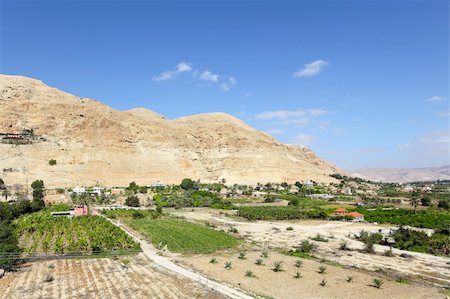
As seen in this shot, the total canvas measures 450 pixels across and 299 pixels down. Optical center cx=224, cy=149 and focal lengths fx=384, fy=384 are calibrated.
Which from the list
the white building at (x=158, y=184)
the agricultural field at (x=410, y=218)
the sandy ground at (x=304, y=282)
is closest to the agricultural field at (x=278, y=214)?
the agricultural field at (x=410, y=218)

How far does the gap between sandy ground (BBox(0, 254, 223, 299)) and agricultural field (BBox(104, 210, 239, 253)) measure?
6186 mm

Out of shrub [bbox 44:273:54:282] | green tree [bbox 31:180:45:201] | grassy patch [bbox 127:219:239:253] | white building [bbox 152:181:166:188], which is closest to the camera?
shrub [bbox 44:273:54:282]

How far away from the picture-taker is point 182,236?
114 feet

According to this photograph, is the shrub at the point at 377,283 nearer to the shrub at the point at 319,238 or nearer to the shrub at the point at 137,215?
the shrub at the point at 319,238

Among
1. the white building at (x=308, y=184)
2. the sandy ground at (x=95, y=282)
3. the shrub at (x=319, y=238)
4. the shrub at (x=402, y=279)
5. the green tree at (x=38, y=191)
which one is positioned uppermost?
the white building at (x=308, y=184)

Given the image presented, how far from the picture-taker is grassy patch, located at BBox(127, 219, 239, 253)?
3098 centimetres

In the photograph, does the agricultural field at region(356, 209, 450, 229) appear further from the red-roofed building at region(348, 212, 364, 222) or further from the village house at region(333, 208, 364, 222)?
the village house at region(333, 208, 364, 222)

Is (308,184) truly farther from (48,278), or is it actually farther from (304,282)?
(48,278)

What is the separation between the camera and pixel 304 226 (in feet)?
153

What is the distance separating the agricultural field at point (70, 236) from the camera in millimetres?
28641

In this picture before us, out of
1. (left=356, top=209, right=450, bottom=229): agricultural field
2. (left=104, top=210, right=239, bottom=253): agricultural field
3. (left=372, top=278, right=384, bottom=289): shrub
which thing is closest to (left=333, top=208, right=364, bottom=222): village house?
(left=356, top=209, right=450, bottom=229): agricultural field

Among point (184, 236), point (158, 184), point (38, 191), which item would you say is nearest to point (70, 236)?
point (184, 236)

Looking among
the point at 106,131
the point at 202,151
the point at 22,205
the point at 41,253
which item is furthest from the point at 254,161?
the point at 41,253

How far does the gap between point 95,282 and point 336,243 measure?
2283 cm
